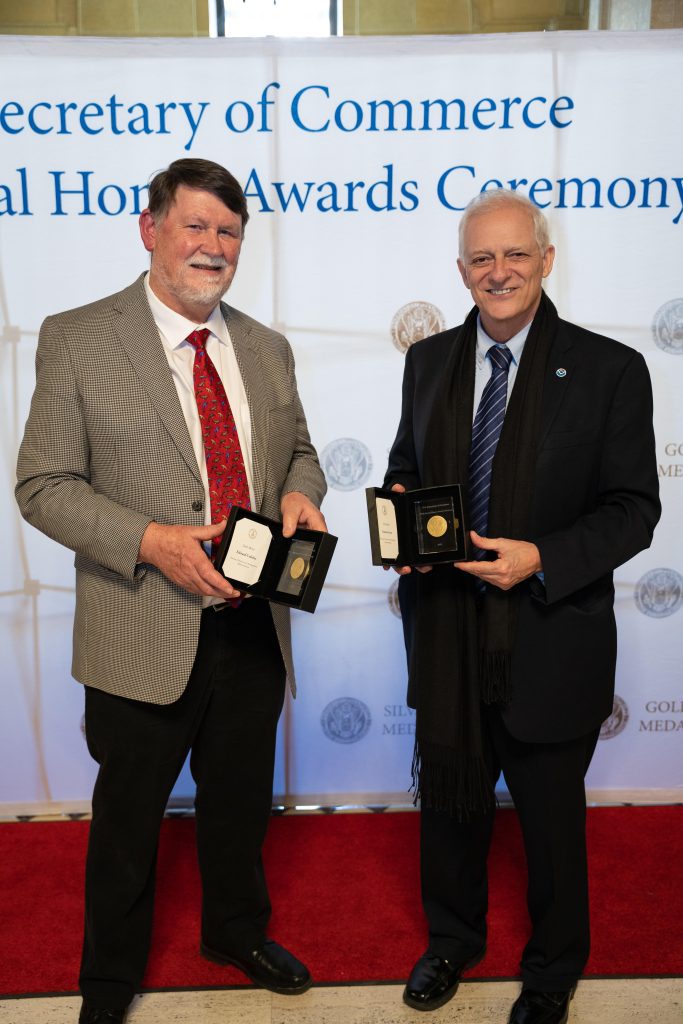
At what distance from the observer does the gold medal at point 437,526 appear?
2066 millimetres

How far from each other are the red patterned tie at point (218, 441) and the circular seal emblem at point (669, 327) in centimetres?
165

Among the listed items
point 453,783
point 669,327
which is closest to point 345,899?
point 453,783

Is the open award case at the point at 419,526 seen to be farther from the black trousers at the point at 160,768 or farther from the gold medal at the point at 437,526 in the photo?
A: the black trousers at the point at 160,768

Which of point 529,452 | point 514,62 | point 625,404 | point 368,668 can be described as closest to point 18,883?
point 368,668

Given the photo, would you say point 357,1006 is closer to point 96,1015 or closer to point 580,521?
point 96,1015

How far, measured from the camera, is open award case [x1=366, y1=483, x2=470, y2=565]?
2.05m

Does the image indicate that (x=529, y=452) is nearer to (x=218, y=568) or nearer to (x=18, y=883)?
(x=218, y=568)

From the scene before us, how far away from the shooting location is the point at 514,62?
9.75 ft

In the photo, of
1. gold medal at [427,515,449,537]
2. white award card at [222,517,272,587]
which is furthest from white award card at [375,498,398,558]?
white award card at [222,517,272,587]

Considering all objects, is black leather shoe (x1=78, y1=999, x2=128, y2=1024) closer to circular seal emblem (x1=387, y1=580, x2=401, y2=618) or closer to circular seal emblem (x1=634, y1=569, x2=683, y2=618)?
circular seal emblem (x1=387, y1=580, x2=401, y2=618)

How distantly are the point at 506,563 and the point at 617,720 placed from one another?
1.66m

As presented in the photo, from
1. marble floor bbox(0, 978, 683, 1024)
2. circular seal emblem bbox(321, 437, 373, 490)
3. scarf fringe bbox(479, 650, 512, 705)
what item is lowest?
marble floor bbox(0, 978, 683, 1024)

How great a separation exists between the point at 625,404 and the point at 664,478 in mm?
1224

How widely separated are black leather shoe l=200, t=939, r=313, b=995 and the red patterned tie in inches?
44.4
